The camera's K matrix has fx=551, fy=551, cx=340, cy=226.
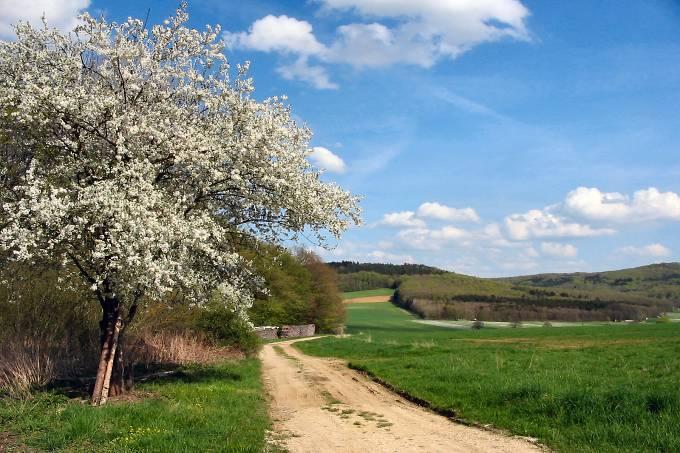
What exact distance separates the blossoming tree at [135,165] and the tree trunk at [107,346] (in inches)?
1.7

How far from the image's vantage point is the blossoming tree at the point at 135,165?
1442 cm

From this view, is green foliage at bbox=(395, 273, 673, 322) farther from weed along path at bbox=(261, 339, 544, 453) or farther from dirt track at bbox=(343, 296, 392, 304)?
weed along path at bbox=(261, 339, 544, 453)

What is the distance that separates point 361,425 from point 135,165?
30.7 feet

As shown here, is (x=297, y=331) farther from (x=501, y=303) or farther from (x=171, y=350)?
(x=501, y=303)

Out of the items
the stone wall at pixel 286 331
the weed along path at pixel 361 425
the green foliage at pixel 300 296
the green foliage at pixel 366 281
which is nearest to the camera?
the weed along path at pixel 361 425

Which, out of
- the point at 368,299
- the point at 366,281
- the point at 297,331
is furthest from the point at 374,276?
the point at 297,331

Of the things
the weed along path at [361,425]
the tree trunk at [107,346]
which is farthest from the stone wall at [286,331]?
the tree trunk at [107,346]

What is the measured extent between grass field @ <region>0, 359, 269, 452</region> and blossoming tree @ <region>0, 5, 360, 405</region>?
2052 millimetres

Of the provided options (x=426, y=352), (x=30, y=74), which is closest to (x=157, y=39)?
(x=30, y=74)

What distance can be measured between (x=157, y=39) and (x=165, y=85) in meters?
1.44

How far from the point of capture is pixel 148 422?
12719 mm

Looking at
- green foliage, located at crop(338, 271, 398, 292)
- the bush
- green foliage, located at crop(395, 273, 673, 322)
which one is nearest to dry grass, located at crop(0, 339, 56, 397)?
the bush

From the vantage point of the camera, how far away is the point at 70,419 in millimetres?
12625

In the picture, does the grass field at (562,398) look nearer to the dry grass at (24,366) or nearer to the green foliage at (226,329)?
the green foliage at (226,329)
